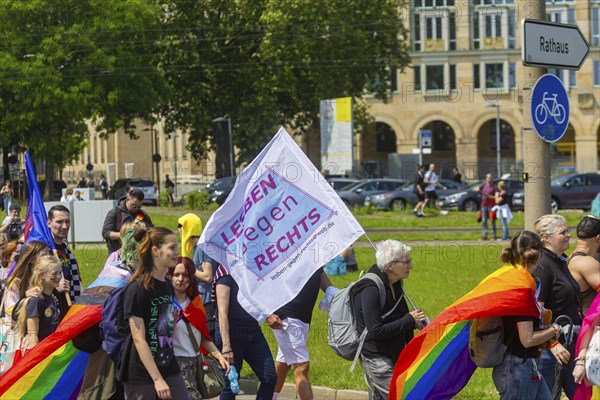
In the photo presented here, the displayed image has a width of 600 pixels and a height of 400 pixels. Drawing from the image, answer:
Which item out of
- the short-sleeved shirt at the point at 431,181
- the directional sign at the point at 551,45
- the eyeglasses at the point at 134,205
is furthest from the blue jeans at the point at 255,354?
the short-sleeved shirt at the point at 431,181

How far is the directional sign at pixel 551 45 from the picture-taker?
9.20 metres

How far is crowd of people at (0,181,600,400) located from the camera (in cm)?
702

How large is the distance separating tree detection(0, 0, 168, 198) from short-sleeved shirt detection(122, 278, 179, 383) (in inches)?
1684

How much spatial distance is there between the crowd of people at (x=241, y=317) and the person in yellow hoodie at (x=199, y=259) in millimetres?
66

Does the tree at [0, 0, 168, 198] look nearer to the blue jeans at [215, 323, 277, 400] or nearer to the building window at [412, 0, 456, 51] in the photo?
the building window at [412, 0, 456, 51]

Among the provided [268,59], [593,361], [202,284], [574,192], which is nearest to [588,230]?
[593,361]

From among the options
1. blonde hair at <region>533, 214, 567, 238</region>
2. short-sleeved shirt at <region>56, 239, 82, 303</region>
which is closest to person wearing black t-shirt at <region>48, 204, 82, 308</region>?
short-sleeved shirt at <region>56, 239, 82, 303</region>

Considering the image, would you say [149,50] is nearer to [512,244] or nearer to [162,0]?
[162,0]

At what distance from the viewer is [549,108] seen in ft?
31.1

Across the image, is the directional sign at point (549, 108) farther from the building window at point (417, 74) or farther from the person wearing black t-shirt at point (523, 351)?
the building window at point (417, 74)

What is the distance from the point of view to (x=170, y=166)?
75250 mm

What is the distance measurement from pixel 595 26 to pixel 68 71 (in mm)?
35390

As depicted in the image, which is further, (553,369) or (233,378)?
(233,378)

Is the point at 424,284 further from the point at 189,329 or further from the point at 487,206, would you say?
the point at 487,206
